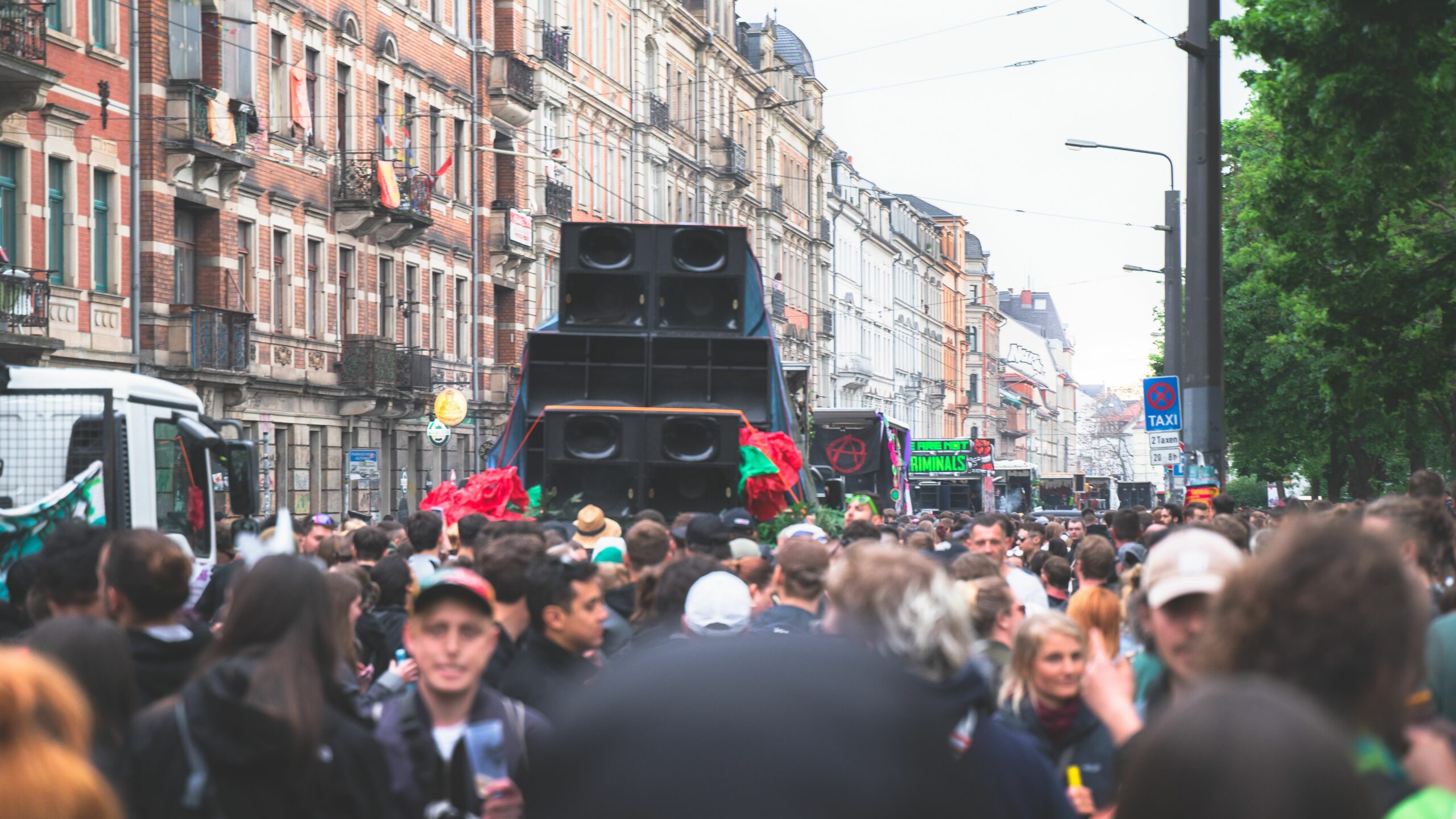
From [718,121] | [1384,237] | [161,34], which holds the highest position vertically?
[718,121]

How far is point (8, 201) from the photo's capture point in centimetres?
2602

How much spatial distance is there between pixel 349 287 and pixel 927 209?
94.5m

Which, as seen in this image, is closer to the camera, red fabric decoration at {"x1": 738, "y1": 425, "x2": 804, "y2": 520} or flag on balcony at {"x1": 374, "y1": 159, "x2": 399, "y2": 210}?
red fabric decoration at {"x1": 738, "y1": 425, "x2": 804, "y2": 520}

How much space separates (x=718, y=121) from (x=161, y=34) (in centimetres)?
3619

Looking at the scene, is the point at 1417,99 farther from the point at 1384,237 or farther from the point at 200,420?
the point at 200,420

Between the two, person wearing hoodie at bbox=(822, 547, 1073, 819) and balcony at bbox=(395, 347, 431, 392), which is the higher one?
balcony at bbox=(395, 347, 431, 392)

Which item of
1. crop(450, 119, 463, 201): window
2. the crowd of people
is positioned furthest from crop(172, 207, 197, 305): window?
the crowd of people

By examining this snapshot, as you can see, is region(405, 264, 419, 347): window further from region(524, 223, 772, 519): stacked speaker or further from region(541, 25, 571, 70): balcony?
region(524, 223, 772, 519): stacked speaker

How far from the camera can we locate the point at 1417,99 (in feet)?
56.9

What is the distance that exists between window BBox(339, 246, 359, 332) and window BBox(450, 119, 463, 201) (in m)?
5.57

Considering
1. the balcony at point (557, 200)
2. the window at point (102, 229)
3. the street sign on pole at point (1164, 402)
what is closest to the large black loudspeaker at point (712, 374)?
the street sign on pole at point (1164, 402)

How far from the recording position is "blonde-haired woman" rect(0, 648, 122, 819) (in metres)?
2.87

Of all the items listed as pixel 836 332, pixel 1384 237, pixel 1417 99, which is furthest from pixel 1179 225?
pixel 836 332

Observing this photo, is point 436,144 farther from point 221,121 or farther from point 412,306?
point 221,121
